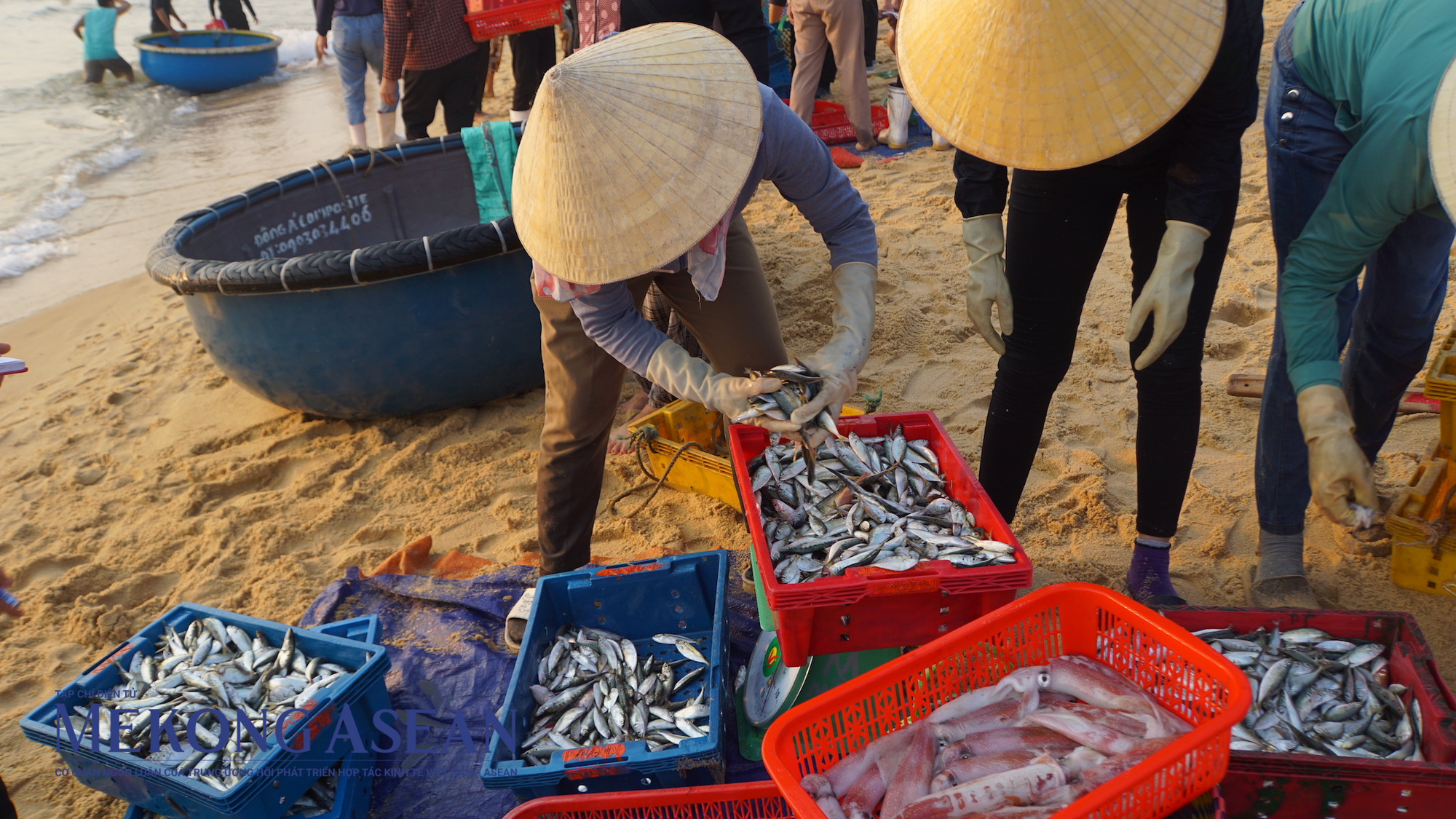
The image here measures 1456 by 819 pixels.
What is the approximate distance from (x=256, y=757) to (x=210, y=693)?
1.31ft

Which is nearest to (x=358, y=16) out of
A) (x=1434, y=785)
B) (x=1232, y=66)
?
(x=1232, y=66)

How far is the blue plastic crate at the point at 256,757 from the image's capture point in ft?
6.71

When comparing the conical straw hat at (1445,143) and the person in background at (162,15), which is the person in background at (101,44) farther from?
the conical straw hat at (1445,143)

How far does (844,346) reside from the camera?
93.7 inches

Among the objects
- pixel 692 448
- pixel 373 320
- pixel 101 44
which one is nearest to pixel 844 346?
pixel 692 448

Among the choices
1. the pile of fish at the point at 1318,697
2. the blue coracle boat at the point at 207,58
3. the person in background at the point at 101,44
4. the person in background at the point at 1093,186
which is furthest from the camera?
the person in background at the point at 101,44

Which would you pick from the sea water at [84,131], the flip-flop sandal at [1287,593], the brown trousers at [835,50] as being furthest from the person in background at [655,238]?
the sea water at [84,131]

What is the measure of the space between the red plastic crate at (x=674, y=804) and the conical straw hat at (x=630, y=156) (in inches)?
44.5

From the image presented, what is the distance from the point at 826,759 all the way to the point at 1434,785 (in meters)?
1.10

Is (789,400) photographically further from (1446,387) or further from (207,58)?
(207,58)

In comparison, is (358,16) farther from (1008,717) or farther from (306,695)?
(1008,717)

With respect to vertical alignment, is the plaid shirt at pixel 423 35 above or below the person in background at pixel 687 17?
above

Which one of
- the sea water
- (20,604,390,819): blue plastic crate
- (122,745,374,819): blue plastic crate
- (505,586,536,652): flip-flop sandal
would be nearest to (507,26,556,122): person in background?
the sea water

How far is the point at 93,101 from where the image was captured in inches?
526
